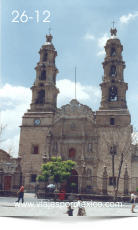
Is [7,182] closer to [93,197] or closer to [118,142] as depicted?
[93,197]

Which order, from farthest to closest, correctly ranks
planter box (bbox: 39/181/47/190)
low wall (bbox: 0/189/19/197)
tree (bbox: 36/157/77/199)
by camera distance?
1. planter box (bbox: 39/181/47/190)
2. tree (bbox: 36/157/77/199)
3. low wall (bbox: 0/189/19/197)

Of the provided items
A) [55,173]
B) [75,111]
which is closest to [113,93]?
[75,111]

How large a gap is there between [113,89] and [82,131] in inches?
318

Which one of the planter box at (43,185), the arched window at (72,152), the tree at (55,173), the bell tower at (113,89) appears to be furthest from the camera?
the bell tower at (113,89)

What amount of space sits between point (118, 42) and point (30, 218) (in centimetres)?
3462

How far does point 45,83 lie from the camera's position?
40094 millimetres

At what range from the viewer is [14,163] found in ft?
110

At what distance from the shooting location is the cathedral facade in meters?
34.7

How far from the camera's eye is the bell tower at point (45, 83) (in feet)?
129

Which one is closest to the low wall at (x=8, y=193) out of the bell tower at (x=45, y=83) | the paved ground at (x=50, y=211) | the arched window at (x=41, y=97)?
the paved ground at (x=50, y=211)

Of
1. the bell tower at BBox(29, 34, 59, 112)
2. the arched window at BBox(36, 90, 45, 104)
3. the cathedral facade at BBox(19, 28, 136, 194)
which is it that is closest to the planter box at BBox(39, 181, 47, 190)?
the cathedral facade at BBox(19, 28, 136, 194)

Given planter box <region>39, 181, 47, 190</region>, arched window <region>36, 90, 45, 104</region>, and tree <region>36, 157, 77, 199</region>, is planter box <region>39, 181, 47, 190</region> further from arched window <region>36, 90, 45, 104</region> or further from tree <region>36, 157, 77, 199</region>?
arched window <region>36, 90, 45, 104</region>

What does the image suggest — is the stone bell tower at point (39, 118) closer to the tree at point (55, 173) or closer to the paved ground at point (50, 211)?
the tree at point (55, 173)

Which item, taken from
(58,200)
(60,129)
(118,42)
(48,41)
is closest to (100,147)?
(60,129)
